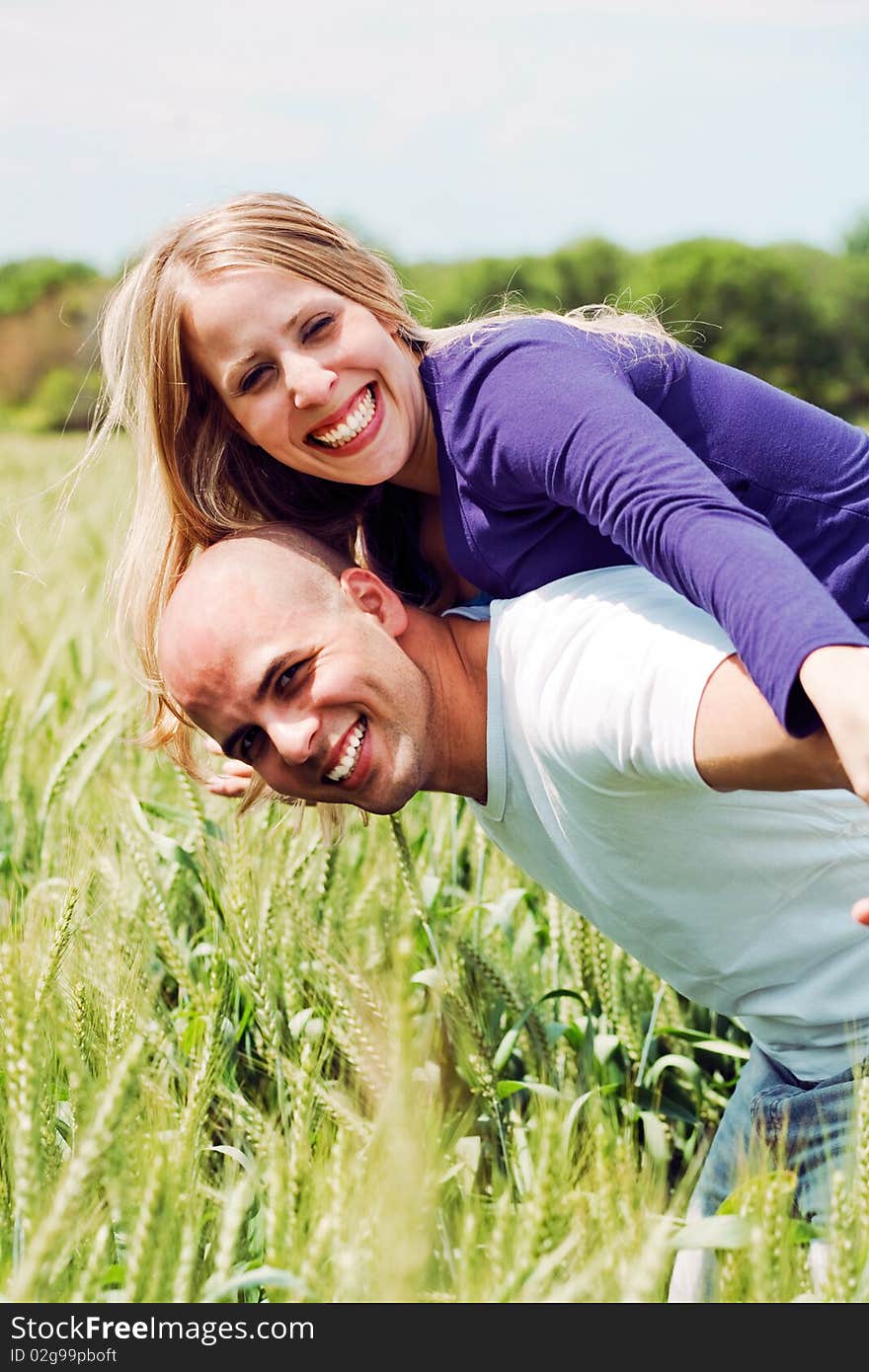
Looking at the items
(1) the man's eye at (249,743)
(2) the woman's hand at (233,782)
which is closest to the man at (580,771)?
(1) the man's eye at (249,743)

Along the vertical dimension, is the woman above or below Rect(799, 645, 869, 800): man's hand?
above

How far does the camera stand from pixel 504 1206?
3.89ft

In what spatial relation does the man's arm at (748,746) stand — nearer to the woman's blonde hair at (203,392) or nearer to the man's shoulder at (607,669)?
the man's shoulder at (607,669)

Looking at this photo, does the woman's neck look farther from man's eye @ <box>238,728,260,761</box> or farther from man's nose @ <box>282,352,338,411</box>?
man's eye @ <box>238,728,260,761</box>

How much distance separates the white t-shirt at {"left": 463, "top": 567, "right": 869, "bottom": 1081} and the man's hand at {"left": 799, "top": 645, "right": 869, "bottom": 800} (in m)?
0.15

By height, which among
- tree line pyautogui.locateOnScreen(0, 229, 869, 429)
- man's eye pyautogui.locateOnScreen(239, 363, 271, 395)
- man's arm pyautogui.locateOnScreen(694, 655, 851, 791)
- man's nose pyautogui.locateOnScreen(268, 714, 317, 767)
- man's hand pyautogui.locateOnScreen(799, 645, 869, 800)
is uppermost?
tree line pyautogui.locateOnScreen(0, 229, 869, 429)

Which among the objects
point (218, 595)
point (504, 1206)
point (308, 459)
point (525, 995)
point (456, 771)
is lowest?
Result: point (525, 995)

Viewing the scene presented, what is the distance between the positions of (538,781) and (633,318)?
0.74 meters

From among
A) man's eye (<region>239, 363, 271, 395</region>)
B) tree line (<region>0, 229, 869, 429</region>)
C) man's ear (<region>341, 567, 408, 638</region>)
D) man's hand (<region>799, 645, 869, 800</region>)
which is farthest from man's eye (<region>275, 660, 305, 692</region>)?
tree line (<region>0, 229, 869, 429</region>)

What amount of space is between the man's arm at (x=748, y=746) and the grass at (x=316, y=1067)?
337 mm

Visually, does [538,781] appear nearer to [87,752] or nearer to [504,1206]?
[504,1206]

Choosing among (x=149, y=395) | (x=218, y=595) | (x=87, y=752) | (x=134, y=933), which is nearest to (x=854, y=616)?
(x=218, y=595)

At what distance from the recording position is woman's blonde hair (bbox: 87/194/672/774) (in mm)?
1912

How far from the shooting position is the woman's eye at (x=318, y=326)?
1.87 m
